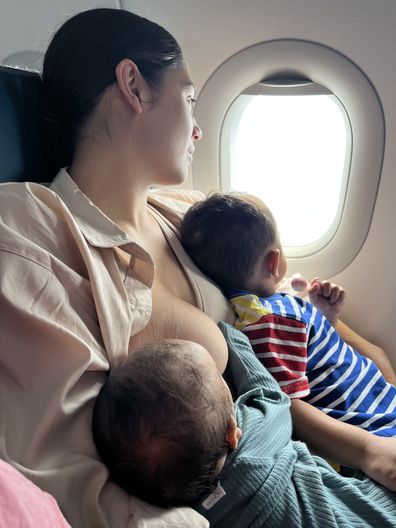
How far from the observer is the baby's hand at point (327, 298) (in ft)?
4.73

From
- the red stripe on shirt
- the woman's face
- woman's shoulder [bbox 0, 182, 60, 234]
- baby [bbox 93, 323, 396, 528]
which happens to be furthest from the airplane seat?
the red stripe on shirt

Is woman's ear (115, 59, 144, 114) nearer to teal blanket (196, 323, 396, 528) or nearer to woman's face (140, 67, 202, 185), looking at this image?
woman's face (140, 67, 202, 185)

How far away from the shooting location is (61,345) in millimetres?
824

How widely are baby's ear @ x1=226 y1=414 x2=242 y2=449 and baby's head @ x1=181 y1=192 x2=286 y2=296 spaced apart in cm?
46

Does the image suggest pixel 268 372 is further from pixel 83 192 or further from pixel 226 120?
pixel 226 120

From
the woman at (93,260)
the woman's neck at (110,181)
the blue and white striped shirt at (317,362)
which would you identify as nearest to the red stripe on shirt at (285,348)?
the blue and white striped shirt at (317,362)

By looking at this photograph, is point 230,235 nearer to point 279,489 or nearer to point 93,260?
point 93,260

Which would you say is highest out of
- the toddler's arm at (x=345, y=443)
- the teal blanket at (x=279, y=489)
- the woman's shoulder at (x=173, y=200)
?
the woman's shoulder at (x=173, y=200)

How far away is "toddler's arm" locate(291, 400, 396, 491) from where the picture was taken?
1032 millimetres

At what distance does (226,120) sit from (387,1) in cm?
55

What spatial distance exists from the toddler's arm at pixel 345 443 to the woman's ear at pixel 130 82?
75cm

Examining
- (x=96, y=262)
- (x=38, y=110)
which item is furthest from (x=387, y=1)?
(x=96, y=262)

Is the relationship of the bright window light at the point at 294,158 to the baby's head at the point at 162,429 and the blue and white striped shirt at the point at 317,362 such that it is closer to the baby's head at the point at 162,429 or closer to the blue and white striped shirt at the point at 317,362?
the blue and white striped shirt at the point at 317,362

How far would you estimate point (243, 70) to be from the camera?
5.16 feet
